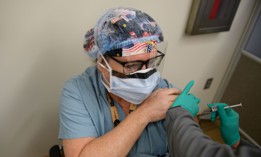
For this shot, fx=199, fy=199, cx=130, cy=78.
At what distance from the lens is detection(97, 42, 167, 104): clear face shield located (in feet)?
2.86

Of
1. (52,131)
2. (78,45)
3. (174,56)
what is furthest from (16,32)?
(174,56)

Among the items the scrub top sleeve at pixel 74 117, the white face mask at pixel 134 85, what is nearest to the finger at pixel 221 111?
the white face mask at pixel 134 85

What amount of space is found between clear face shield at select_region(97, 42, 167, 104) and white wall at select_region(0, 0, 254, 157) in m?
0.40

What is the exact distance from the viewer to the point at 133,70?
0.92m

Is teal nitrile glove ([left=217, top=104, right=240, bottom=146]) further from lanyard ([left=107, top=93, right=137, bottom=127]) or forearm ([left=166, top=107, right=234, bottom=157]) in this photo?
lanyard ([left=107, top=93, right=137, bottom=127])

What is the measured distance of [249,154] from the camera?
0.62 metres

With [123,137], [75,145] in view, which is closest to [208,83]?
[123,137]

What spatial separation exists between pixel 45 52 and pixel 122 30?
578 millimetres

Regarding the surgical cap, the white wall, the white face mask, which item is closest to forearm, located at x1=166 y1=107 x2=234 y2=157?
the white face mask

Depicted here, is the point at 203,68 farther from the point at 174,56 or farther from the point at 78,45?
the point at 78,45

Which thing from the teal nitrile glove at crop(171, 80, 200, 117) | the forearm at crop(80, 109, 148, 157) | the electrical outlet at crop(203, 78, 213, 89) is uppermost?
the teal nitrile glove at crop(171, 80, 200, 117)

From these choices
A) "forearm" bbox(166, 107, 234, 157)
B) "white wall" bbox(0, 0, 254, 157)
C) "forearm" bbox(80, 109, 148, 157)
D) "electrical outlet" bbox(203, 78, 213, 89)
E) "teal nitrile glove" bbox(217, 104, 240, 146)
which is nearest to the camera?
"forearm" bbox(166, 107, 234, 157)

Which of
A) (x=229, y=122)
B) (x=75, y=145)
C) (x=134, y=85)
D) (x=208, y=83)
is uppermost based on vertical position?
(x=134, y=85)

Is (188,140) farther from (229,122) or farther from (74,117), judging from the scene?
(74,117)
